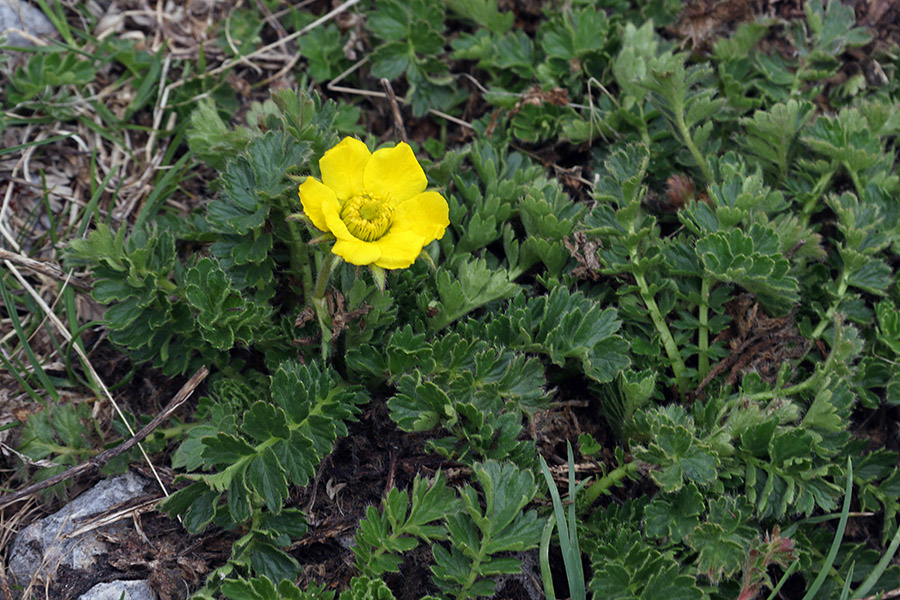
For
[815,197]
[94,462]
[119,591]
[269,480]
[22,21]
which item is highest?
[22,21]

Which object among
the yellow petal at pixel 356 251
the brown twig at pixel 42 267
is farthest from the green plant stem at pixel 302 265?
the brown twig at pixel 42 267

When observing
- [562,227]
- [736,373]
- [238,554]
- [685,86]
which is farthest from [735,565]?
[685,86]

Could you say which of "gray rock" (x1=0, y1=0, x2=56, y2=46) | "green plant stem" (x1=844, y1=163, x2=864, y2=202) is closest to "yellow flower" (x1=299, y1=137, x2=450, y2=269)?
"green plant stem" (x1=844, y1=163, x2=864, y2=202)

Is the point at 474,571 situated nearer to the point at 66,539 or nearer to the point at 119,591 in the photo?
the point at 119,591

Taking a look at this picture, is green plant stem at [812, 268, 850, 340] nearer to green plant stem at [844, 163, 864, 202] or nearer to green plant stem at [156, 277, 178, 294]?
green plant stem at [844, 163, 864, 202]

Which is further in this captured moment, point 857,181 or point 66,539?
point 857,181

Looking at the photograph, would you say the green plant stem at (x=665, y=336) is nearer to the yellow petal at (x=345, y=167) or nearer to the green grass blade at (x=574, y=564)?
the green grass blade at (x=574, y=564)

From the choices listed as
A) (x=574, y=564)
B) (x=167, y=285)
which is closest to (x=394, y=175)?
(x=167, y=285)

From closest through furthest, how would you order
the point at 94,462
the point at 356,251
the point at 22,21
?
the point at 356,251
the point at 94,462
the point at 22,21
